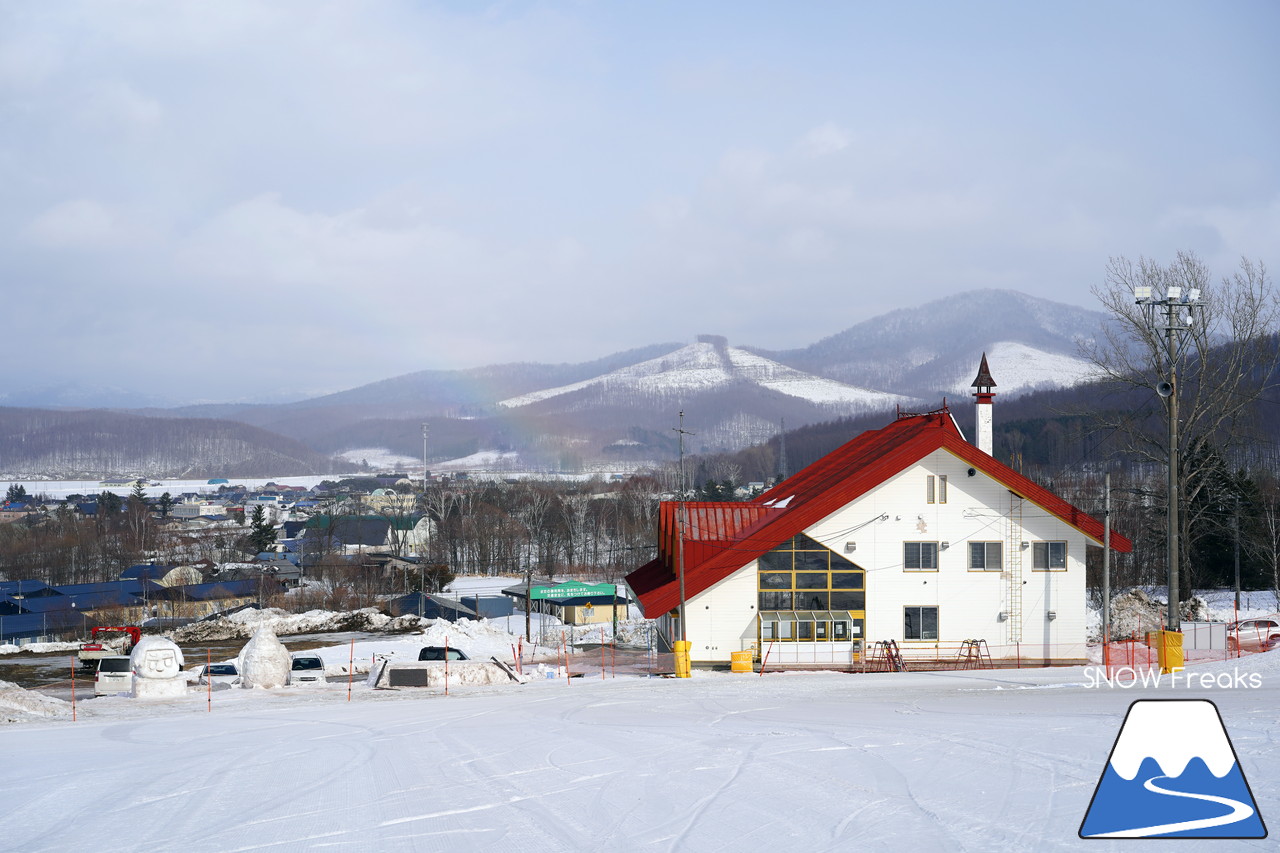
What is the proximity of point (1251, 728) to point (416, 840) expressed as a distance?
11082 millimetres

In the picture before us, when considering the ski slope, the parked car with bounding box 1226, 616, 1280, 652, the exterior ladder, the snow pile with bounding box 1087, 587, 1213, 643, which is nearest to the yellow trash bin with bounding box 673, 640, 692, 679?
the ski slope

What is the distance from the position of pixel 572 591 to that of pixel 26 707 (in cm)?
3368

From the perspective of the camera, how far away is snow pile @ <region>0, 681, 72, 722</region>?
2341 cm

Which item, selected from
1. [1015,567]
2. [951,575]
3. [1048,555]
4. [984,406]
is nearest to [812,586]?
[951,575]

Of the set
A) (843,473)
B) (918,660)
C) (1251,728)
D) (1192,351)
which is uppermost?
(1192,351)

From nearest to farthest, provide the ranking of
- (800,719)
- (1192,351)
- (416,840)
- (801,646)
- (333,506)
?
(416,840)
(800,719)
(801,646)
(1192,351)
(333,506)

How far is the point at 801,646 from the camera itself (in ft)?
105

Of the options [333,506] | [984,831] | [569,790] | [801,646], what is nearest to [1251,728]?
[984,831]

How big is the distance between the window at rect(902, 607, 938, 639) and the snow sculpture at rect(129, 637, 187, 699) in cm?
2276

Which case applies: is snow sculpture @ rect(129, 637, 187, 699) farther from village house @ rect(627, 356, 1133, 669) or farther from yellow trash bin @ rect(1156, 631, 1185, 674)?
yellow trash bin @ rect(1156, 631, 1185, 674)

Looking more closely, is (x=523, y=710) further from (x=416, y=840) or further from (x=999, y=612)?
(x=999, y=612)

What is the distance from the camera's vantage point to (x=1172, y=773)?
685 centimetres

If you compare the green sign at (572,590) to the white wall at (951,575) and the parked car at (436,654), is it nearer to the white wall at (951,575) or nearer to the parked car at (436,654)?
the parked car at (436,654)

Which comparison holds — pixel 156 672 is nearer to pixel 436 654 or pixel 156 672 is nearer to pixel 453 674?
pixel 453 674
